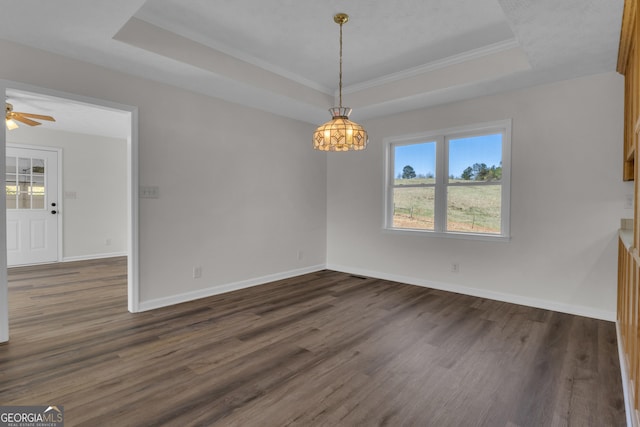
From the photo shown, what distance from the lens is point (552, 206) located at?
3473mm

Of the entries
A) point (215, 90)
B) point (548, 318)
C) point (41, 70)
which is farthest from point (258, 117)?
point (548, 318)

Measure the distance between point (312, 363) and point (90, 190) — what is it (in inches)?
253

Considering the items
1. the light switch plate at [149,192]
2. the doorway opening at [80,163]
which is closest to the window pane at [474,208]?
the light switch plate at [149,192]

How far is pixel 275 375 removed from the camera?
7.09 feet

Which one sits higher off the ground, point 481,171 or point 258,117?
point 258,117

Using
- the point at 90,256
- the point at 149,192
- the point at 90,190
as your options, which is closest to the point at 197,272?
the point at 149,192

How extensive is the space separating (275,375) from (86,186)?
6.36m

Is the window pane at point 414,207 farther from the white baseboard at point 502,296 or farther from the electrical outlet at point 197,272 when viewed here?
the electrical outlet at point 197,272

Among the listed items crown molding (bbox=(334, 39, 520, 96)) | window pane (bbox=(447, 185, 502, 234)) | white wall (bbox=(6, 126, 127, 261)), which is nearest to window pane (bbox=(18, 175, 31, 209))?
white wall (bbox=(6, 126, 127, 261))

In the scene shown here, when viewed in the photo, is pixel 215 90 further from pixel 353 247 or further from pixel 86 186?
pixel 86 186

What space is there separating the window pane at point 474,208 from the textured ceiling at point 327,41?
1.20 metres

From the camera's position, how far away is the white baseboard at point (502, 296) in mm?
3242

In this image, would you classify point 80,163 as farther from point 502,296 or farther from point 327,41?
point 502,296

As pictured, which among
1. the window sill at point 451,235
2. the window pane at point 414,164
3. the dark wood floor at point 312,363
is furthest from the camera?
the window pane at point 414,164
